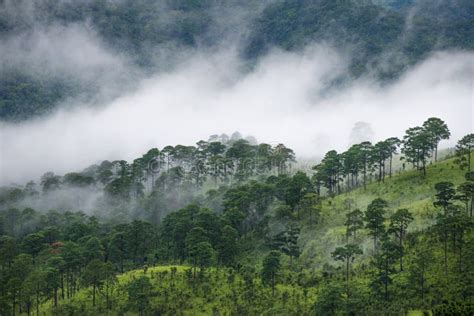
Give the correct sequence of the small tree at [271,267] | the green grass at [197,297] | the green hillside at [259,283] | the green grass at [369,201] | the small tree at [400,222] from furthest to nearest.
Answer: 1. the green grass at [369,201]
2. the small tree at [271,267]
3. the small tree at [400,222]
4. the green grass at [197,297]
5. the green hillside at [259,283]

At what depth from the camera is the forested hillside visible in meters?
67.0

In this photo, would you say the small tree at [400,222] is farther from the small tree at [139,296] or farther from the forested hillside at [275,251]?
the small tree at [139,296]

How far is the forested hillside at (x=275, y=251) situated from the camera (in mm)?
67000

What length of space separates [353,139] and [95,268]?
11752cm

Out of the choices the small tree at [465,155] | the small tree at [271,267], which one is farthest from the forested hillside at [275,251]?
the small tree at [465,155]

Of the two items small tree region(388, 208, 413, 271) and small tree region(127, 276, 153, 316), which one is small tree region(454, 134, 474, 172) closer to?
small tree region(388, 208, 413, 271)

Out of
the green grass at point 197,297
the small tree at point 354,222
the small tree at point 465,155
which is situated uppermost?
the small tree at point 465,155

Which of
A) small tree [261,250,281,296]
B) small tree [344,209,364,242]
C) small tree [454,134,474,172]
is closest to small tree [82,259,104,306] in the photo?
small tree [261,250,281,296]

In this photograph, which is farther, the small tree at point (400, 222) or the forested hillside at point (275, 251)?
the small tree at point (400, 222)

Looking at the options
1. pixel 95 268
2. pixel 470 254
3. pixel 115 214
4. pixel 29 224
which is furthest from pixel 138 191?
pixel 470 254

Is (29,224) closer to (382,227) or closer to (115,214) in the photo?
(115,214)

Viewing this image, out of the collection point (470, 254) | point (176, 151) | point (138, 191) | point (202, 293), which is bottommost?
point (202, 293)

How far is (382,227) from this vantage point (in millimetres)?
75250

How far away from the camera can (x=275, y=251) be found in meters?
76.9
